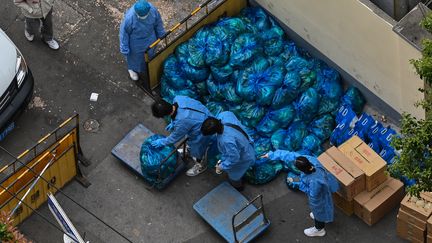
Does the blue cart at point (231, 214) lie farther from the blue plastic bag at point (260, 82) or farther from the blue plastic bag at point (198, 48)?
Answer: the blue plastic bag at point (198, 48)

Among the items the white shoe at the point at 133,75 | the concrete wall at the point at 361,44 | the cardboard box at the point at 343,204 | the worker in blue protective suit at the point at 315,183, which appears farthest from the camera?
the white shoe at the point at 133,75

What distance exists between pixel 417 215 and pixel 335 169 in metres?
1.24

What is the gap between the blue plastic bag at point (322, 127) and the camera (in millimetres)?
13734

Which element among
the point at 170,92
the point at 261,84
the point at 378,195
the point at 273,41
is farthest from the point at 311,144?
the point at 170,92

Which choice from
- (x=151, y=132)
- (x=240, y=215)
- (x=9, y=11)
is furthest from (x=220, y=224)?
(x=9, y=11)

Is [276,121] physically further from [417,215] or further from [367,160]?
[417,215]

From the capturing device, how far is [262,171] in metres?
13.4

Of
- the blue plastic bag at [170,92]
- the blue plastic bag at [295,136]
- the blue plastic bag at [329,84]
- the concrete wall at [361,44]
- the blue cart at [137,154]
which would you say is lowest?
the blue cart at [137,154]

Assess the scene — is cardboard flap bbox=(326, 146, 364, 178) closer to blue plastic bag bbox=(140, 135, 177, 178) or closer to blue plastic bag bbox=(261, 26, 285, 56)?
blue plastic bag bbox=(261, 26, 285, 56)

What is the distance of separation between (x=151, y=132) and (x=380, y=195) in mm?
3469

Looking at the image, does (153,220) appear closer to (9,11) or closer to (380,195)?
(380,195)

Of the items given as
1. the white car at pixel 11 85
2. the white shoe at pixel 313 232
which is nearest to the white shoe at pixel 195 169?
the white shoe at pixel 313 232

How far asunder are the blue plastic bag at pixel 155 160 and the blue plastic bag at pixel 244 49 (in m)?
1.73

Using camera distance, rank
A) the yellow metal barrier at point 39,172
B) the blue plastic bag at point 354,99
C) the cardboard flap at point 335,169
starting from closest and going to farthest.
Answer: the yellow metal barrier at point 39,172, the cardboard flap at point 335,169, the blue plastic bag at point 354,99
